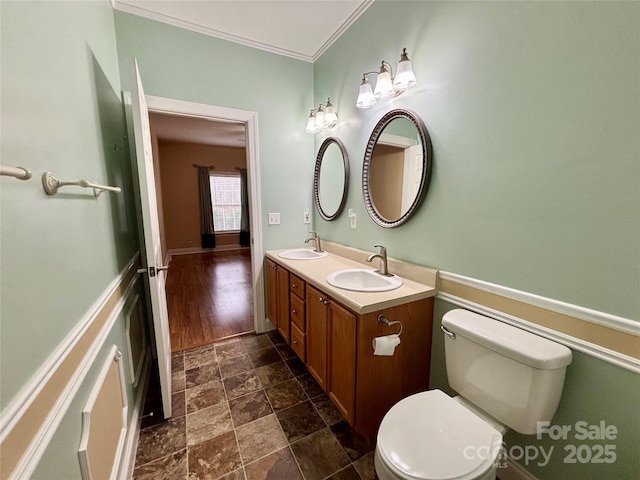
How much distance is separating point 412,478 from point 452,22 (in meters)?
1.93

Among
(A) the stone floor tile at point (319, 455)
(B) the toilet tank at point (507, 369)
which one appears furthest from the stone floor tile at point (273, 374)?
(B) the toilet tank at point (507, 369)

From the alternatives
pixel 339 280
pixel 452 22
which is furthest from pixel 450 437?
pixel 452 22

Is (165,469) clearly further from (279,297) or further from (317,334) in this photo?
(279,297)

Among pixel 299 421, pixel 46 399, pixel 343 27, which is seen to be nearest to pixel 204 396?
pixel 299 421

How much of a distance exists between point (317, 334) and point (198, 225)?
581 centimetres

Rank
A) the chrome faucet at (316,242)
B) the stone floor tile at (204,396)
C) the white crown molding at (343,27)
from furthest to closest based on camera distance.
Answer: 1. the chrome faucet at (316,242)
2. the white crown molding at (343,27)
3. the stone floor tile at (204,396)

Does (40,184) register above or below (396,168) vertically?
below

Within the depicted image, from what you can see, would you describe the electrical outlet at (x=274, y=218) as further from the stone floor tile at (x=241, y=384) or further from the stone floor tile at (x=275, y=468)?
the stone floor tile at (x=275, y=468)

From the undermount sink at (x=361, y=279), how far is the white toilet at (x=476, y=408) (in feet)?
1.56

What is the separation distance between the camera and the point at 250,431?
151 cm

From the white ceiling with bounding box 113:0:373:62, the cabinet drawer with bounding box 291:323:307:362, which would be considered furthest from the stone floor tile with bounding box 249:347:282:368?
the white ceiling with bounding box 113:0:373:62

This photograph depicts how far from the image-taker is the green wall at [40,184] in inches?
22.9

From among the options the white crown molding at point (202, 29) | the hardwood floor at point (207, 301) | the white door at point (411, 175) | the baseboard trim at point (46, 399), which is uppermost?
the white crown molding at point (202, 29)

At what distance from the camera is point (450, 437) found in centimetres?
96
